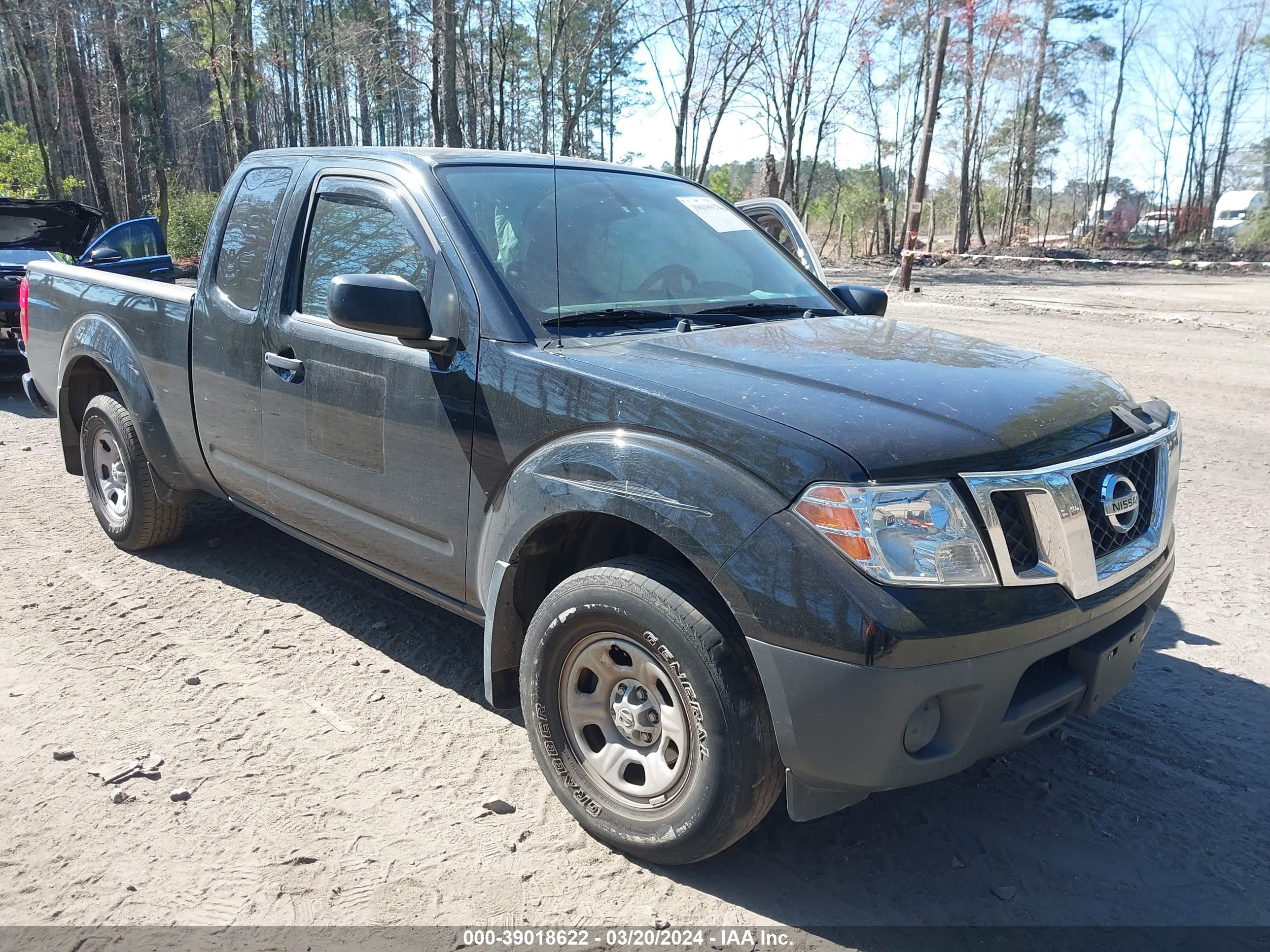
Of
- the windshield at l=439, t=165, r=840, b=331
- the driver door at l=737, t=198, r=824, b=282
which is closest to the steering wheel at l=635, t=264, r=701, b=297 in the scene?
the windshield at l=439, t=165, r=840, b=331

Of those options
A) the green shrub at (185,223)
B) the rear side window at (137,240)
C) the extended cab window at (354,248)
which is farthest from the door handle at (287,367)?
the green shrub at (185,223)

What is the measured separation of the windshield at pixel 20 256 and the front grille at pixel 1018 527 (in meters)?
9.85

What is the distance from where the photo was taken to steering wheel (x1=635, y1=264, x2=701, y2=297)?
349cm

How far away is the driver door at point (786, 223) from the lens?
548 centimetres

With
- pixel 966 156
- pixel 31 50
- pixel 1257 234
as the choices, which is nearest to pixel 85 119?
pixel 31 50

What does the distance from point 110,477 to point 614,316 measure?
11.0 ft

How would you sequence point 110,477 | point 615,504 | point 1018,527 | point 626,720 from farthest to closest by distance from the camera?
point 110,477
point 626,720
point 615,504
point 1018,527

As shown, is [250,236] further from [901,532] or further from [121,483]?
[901,532]

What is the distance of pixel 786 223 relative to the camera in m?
5.66

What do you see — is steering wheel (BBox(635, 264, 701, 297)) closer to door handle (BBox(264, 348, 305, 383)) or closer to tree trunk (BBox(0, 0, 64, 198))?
door handle (BBox(264, 348, 305, 383))

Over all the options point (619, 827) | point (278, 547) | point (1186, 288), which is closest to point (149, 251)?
point (278, 547)

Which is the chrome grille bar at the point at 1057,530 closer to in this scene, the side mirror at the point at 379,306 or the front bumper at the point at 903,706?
the front bumper at the point at 903,706

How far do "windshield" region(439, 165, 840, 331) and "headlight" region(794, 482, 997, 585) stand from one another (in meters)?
1.22

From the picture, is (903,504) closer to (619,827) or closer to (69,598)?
(619,827)
